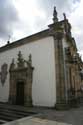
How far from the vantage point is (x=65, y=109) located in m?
9.05

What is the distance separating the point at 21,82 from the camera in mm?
11906

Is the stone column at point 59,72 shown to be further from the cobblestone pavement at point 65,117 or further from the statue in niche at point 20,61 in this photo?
the statue in niche at point 20,61

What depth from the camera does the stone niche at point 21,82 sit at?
435 inches

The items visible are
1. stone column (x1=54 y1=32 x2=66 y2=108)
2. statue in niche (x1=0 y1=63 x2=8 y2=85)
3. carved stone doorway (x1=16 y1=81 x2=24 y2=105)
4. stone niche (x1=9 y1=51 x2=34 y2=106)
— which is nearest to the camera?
stone column (x1=54 y1=32 x2=66 y2=108)

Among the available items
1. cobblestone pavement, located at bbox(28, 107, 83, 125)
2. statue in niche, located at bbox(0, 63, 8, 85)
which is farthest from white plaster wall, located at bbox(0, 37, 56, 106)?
statue in niche, located at bbox(0, 63, 8, 85)

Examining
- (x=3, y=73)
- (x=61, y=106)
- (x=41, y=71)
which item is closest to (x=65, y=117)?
(x=61, y=106)

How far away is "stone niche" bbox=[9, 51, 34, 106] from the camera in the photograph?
435 inches

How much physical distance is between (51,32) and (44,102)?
522 cm

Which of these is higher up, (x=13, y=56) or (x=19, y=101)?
(x=13, y=56)

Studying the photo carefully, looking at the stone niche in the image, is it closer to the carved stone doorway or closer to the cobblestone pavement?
the carved stone doorway

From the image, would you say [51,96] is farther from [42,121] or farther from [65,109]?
[42,121]

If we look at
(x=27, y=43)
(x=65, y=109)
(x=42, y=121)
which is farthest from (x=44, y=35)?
(x=42, y=121)

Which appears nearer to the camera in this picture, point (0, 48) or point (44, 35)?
point (44, 35)

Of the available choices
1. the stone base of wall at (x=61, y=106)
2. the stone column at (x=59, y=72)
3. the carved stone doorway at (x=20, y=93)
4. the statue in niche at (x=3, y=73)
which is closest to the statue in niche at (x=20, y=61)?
the carved stone doorway at (x=20, y=93)
